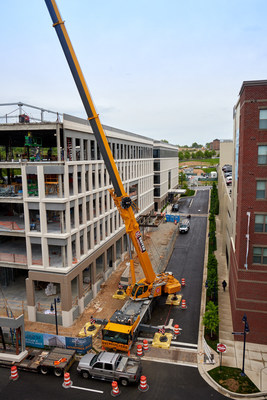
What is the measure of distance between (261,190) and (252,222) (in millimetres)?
2614

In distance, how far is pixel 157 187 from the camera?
7794cm

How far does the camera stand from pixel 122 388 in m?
19.9

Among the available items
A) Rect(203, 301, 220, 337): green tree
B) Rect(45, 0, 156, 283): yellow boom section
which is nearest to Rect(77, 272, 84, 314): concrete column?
Rect(45, 0, 156, 283): yellow boom section

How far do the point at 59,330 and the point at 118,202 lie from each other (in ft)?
41.2

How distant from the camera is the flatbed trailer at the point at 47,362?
2102 centimetres

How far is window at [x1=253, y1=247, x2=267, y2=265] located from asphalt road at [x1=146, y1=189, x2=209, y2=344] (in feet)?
27.4

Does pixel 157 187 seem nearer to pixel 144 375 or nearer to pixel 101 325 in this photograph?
pixel 101 325

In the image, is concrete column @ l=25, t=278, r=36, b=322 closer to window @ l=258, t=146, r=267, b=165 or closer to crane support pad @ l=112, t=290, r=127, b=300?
crane support pad @ l=112, t=290, r=127, b=300

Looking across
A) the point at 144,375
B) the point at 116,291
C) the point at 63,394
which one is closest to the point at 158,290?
the point at 116,291

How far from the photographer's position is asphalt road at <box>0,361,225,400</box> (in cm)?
1911

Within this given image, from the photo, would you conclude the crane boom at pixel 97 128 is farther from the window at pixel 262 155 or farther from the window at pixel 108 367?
the window at pixel 262 155

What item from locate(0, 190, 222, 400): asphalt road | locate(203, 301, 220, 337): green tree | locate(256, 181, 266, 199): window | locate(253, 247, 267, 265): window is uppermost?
locate(256, 181, 266, 199): window

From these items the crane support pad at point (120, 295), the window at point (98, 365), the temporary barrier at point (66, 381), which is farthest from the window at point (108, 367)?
the crane support pad at point (120, 295)

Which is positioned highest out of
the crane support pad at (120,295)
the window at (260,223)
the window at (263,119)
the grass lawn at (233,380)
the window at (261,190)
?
the window at (263,119)
